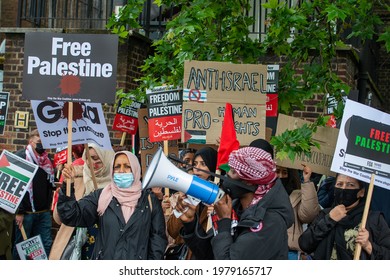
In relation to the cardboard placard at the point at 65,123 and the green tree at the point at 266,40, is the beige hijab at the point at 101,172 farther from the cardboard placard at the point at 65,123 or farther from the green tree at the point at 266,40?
the green tree at the point at 266,40

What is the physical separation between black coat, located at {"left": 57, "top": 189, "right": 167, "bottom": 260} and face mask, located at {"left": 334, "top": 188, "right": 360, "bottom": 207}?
4.28 feet

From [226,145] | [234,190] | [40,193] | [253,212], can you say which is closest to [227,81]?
[226,145]

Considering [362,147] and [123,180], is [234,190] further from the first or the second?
[362,147]

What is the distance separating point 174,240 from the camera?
6309 millimetres

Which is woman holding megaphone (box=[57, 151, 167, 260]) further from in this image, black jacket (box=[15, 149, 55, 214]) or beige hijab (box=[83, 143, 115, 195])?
black jacket (box=[15, 149, 55, 214])

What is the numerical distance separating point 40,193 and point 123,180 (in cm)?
358

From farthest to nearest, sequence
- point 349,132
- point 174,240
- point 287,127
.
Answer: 1. point 287,127
2. point 174,240
3. point 349,132

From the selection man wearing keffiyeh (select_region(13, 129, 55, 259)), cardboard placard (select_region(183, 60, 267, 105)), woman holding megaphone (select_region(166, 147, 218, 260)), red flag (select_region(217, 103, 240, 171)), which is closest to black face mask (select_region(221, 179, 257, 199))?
woman holding megaphone (select_region(166, 147, 218, 260))

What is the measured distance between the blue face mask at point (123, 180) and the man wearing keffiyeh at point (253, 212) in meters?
1.25

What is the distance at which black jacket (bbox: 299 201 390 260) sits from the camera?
17.9 ft

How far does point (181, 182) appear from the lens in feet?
15.1

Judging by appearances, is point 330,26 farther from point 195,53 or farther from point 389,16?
point 389,16

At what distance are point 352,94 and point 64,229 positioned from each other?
9.63 feet

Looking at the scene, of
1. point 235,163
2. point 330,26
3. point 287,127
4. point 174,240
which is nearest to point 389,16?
point 330,26
